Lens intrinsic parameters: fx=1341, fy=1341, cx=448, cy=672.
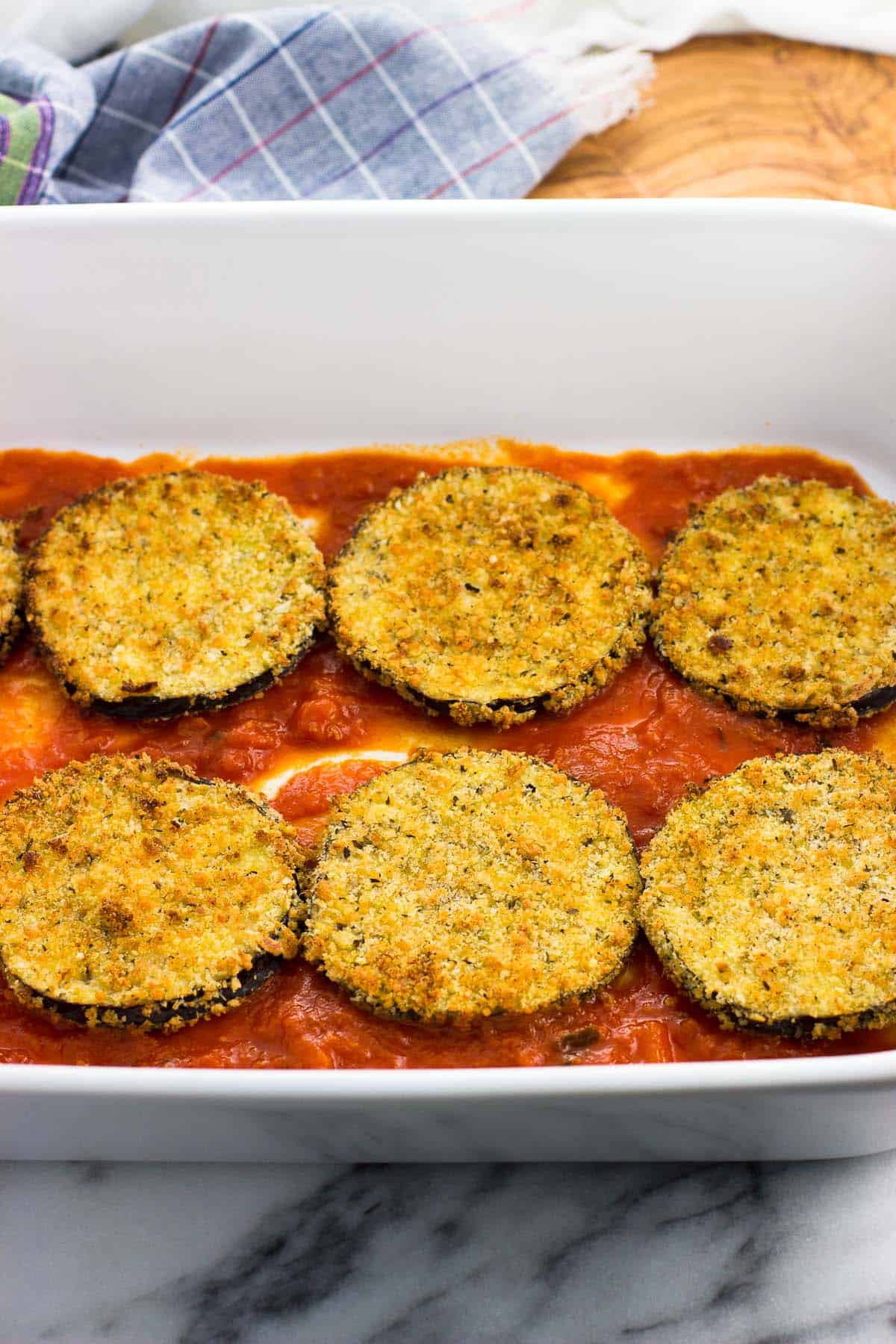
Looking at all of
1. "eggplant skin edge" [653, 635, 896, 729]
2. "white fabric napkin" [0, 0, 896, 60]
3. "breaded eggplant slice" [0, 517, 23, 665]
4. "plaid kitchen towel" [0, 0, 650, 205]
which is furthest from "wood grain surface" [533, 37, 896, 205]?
"breaded eggplant slice" [0, 517, 23, 665]

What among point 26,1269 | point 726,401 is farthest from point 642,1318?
point 726,401

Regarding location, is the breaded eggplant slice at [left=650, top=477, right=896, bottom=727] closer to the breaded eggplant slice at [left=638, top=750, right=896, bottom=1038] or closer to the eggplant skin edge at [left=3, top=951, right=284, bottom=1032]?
A: the breaded eggplant slice at [left=638, top=750, right=896, bottom=1038]

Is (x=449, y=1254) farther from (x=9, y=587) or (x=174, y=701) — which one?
(x=9, y=587)

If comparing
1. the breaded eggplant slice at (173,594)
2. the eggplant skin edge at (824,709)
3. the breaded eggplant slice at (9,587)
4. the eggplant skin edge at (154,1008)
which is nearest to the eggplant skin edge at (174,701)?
the breaded eggplant slice at (173,594)

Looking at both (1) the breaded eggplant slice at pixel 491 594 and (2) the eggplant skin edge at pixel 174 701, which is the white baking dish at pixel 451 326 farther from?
(2) the eggplant skin edge at pixel 174 701

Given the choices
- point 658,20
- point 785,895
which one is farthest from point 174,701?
point 658,20

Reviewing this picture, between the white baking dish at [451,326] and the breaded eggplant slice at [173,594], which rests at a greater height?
the white baking dish at [451,326]
